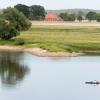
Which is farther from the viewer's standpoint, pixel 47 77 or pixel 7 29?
pixel 7 29

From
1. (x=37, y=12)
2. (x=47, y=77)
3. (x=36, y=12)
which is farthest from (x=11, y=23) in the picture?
(x=37, y=12)

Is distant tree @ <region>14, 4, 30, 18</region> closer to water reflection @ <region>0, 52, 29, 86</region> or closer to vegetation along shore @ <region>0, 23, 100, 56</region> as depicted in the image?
vegetation along shore @ <region>0, 23, 100, 56</region>

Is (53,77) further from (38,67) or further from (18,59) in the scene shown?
(18,59)

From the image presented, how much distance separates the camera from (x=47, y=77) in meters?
47.6

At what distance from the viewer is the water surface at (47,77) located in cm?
3984

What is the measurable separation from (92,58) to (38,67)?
10251 mm

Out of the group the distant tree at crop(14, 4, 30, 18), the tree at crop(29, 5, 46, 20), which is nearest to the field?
the distant tree at crop(14, 4, 30, 18)

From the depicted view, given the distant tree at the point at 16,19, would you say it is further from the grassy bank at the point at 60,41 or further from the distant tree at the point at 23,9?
the distant tree at the point at 23,9

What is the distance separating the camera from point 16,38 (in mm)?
78562

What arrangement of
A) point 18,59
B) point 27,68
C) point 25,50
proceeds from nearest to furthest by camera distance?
point 27,68 < point 18,59 < point 25,50

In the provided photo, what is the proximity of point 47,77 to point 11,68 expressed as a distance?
740cm

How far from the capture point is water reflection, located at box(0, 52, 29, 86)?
4672 centimetres

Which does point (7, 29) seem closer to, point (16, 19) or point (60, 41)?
point (16, 19)

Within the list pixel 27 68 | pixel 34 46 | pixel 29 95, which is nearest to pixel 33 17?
pixel 34 46
